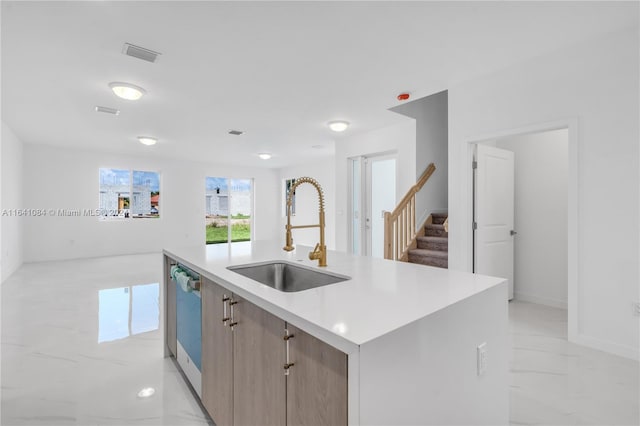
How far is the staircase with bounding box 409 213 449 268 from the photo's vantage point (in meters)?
4.25

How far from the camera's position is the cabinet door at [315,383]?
0.86 m

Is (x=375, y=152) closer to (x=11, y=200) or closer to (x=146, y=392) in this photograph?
(x=146, y=392)

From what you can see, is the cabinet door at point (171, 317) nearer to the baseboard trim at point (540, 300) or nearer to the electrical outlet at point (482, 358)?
the electrical outlet at point (482, 358)

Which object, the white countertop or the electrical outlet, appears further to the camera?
the electrical outlet

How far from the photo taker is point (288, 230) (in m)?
1.90

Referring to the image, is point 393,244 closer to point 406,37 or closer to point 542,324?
point 542,324

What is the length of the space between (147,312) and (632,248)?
4.74 m

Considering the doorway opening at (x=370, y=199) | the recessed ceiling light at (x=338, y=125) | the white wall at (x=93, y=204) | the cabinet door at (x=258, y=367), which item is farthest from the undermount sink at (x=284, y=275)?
the white wall at (x=93, y=204)

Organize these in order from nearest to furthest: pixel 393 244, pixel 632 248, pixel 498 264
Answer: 1. pixel 632 248
2. pixel 498 264
3. pixel 393 244

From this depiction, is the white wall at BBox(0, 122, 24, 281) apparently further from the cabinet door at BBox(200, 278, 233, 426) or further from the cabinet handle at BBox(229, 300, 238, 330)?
the cabinet handle at BBox(229, 300, 238, 330)

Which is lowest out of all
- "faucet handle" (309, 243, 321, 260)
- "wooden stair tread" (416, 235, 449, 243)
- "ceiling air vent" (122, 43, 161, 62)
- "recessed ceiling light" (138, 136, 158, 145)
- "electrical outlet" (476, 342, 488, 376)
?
"electrical outlet" (476, 342, 488, 376)

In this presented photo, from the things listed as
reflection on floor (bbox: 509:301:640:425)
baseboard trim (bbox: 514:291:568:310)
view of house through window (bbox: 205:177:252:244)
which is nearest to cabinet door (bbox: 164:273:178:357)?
reflection on floor (bbox: 509:301:640:425)

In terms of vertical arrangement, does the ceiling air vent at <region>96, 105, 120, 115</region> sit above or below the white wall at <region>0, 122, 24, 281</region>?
above

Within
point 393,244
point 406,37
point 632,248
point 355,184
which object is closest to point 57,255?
point 355,184
